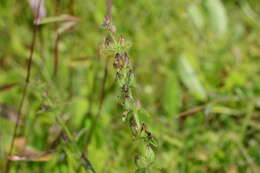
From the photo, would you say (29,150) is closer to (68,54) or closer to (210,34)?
(68,54)

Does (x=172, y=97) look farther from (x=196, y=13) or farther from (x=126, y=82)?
(x=126, y=82)

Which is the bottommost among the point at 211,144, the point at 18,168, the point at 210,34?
the point at 18,168

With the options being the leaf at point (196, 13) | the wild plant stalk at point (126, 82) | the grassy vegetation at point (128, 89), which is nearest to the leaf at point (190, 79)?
the grassy vegetation at point (128, 89)

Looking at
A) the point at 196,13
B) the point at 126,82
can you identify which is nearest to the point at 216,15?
the point at 196,13

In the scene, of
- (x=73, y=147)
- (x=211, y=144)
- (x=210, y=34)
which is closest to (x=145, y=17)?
(x=210, y=34)

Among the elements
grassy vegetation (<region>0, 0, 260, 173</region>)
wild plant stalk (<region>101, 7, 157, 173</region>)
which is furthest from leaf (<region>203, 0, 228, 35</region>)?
wild plant stalk (<region>101, 7, 157, 173</region>)

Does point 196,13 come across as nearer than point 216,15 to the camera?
No
